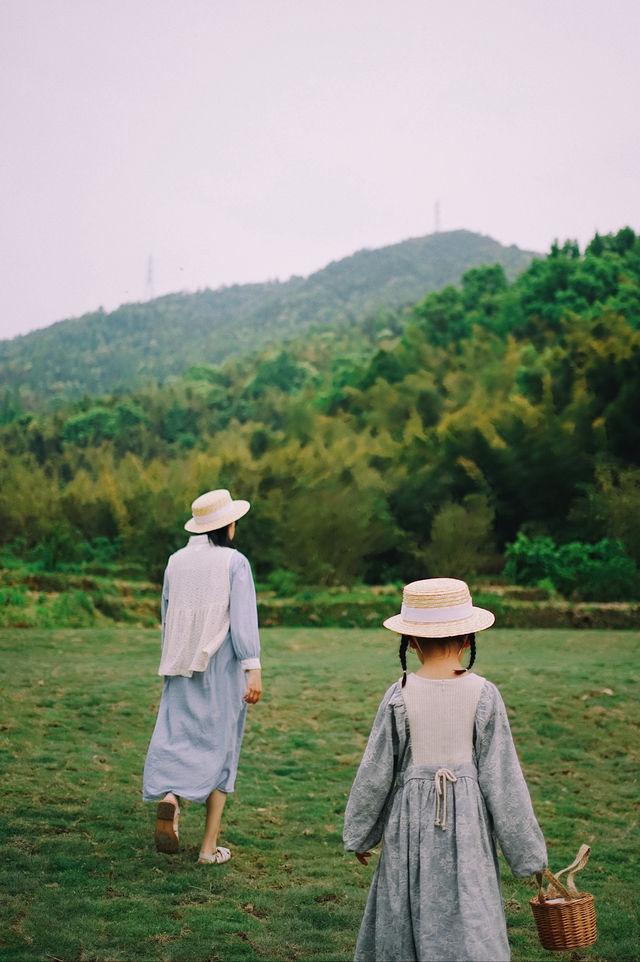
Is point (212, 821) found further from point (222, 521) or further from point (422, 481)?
point (422, 481)

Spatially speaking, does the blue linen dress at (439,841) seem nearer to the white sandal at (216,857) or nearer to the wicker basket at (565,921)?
the wicker basket at (565,921)

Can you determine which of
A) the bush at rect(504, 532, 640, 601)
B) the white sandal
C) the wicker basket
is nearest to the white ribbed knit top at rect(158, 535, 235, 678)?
the white sandal

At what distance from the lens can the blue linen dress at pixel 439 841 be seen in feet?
9.02

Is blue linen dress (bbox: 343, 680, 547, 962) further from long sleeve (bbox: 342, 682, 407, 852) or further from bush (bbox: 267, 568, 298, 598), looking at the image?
bush (bbox: 267, 568, 298, 598)

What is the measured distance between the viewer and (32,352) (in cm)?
6116

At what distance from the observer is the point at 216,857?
4.69 m

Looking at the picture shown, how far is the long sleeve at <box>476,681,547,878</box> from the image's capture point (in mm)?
2840

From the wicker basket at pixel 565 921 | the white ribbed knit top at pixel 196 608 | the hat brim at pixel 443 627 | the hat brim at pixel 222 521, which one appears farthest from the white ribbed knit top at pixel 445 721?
the hat brim at pixel 222 521

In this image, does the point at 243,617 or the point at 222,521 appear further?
the point at 222,521

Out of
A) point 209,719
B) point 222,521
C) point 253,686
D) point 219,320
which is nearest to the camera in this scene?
point 253,686

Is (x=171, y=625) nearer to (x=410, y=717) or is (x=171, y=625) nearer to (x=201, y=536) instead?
(x=201, y=536)

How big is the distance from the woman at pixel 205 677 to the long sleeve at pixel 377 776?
163 cm

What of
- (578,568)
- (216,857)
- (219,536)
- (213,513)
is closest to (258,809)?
(216,857)

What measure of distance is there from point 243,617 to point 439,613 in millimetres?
1923
